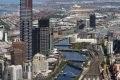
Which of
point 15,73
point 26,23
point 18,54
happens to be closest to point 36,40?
point 26,23

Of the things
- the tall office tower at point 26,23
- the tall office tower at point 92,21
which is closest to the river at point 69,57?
the tall office tower at point 26,23

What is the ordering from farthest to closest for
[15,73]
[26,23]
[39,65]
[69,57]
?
[26,23] < [69,57] < [39,65] < [15,73]

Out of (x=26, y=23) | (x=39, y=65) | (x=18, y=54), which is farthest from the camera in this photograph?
(x=26, y=23)

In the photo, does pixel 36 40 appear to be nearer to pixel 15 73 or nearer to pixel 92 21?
pixel 15 73

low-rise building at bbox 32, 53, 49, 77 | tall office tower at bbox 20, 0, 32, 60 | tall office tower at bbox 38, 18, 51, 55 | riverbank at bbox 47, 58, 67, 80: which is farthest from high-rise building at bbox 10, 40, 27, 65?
tall office tower at bbox 38, 18, 51, 55

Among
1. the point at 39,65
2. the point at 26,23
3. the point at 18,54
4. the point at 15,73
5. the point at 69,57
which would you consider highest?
the point at 26,23

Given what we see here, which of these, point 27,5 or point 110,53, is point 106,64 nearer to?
point 110,53

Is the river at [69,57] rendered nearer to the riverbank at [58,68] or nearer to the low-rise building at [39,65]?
the riverbank at [58,68]

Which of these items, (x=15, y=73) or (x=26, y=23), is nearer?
(x=15, y=73)
